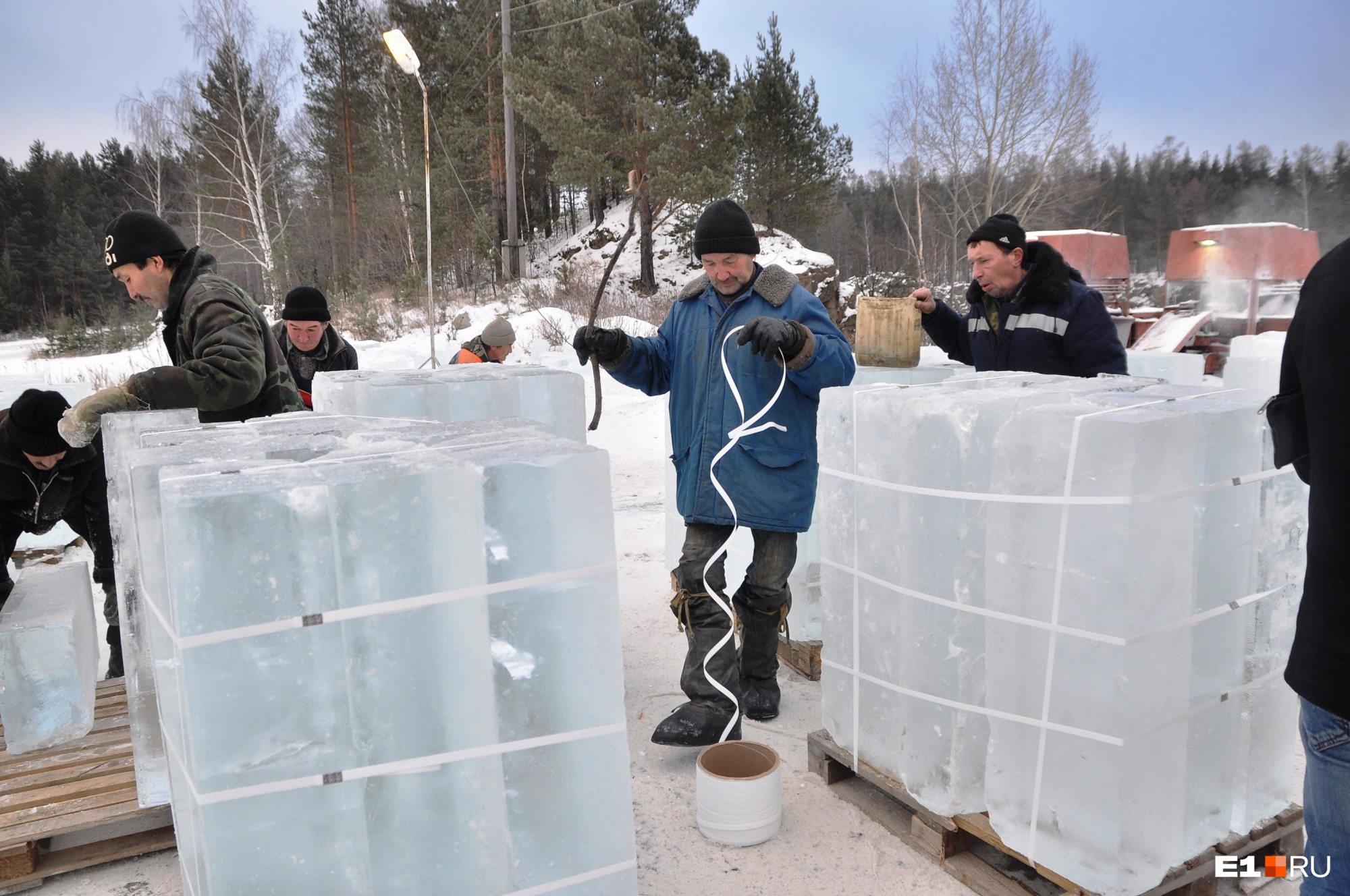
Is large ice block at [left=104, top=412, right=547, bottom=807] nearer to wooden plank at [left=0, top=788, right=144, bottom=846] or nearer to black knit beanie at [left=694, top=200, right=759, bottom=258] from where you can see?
wooden plank at [left=0, top=788, right=144, bottom=846]

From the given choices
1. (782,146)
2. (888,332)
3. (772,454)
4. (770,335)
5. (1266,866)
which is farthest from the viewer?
(782,146)

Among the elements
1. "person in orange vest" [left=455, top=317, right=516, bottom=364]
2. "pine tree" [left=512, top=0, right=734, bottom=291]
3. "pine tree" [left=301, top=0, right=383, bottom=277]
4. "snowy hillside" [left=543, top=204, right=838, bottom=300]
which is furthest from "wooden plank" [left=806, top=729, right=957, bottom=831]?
"pine tree" [left=301, top=0, right=383, bottom=277]

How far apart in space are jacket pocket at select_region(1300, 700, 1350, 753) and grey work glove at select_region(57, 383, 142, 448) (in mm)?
3229

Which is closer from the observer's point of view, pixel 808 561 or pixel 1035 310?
pixel 1035 310

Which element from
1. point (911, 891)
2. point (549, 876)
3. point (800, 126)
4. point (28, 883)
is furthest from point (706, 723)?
point (800, 126)

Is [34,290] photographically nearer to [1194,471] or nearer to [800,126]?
[800,126]

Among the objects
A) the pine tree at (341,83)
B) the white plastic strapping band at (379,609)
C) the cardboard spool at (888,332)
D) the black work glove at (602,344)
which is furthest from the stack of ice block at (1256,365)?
the pine tree at (341,83)

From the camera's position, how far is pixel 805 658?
3650 mm

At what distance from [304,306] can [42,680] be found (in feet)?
8.13

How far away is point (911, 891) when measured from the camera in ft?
7.36

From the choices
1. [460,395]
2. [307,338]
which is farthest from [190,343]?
[307,338]

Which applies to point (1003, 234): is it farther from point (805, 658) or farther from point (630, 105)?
point (630, 105)

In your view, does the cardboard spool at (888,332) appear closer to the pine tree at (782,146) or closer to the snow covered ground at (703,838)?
the snow covered ground at (703,838)

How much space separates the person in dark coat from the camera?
1328 millimetres
